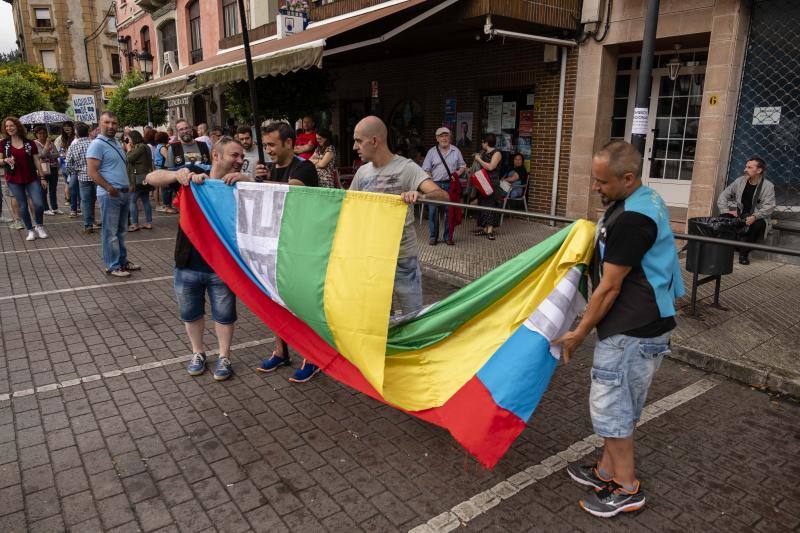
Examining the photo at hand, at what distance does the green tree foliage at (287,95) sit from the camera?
455 inches

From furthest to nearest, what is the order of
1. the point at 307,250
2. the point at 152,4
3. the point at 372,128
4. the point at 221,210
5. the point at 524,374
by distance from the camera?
the point at 152,4 → the point at 221,210 → the point at 372,128 → the point at 307,250 → the point at 524,374

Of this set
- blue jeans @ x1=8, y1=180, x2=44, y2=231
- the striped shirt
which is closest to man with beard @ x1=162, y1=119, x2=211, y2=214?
the striped shirt

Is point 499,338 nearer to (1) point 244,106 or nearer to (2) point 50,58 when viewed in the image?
(1) point 244,106

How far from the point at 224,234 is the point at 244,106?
8.82 meters

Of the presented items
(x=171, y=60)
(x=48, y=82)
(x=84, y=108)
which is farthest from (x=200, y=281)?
(x=48, y=82)

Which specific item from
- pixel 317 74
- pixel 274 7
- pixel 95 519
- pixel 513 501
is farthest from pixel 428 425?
pixel 274 7

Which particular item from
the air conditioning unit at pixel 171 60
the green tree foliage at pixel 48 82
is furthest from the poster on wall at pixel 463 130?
the green tree foliage at pixel 48 82

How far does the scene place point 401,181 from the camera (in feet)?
13.4

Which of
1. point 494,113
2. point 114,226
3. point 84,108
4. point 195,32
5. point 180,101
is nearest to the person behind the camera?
point 114,226

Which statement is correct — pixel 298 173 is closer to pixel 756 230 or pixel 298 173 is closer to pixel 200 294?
pixel 200 294

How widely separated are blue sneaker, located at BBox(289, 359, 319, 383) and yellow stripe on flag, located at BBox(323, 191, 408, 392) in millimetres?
1053

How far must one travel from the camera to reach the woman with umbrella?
966 cm

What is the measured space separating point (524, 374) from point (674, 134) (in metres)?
8.70

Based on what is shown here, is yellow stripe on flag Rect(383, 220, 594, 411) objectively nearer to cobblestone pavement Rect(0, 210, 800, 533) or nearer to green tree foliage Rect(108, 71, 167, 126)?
cobblestone pavement Rect(0, 210, 800, 533)
